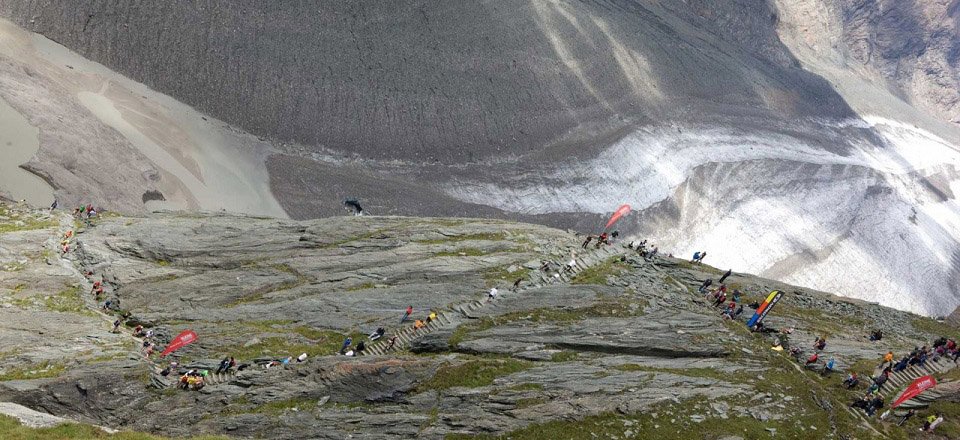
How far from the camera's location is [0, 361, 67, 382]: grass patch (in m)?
37.1

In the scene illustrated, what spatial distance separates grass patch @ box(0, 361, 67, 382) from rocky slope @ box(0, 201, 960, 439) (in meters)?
0.11

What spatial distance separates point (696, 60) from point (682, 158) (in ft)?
83.6

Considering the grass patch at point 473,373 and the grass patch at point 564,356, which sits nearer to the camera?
the grass patch at point 473,373

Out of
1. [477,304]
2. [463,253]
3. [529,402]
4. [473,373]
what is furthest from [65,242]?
[529,402]

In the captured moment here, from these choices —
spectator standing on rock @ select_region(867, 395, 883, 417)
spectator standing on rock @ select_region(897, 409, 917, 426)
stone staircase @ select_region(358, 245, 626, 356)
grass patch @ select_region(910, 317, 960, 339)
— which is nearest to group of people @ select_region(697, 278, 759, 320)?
stone staircase @ select_region(358, 245, 626, 356)

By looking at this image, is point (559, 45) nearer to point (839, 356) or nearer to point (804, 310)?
point (804, 310)

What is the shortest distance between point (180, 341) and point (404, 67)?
58830mm

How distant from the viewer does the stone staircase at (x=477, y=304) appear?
45062 millimetres

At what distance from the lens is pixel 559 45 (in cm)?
11056

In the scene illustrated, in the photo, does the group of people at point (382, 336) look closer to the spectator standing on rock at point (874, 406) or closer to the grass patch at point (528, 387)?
the grass patch at point (528, 387)

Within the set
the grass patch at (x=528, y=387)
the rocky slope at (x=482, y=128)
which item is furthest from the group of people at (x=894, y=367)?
the rocky slope at (x=482, y=128)

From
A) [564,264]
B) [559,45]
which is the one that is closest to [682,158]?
[559,45]

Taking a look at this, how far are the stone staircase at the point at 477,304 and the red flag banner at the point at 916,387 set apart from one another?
2144 centimetres

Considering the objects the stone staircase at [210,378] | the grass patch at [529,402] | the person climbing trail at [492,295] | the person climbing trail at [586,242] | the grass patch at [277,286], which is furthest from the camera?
the person climbing trail at [586,242]
